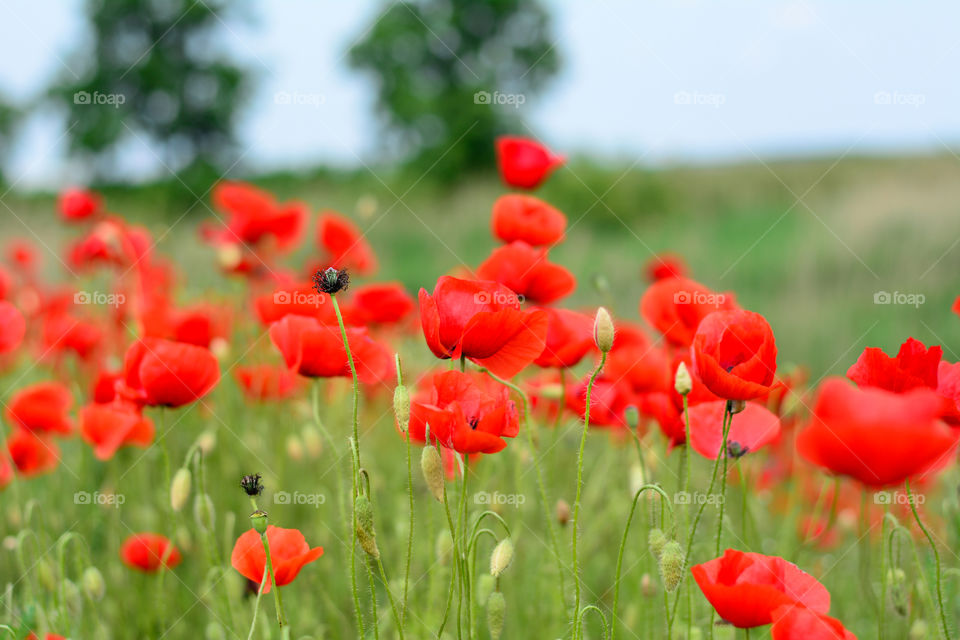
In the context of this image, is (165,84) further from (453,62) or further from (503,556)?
(503,556)

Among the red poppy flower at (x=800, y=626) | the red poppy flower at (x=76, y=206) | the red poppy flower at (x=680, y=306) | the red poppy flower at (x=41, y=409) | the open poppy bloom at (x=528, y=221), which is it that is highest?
the red poppy flower at (x=76, y=206)

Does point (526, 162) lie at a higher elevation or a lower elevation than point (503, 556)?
higher

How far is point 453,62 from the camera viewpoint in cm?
2270

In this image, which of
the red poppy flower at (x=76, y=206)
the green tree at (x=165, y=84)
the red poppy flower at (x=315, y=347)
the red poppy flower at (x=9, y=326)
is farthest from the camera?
the green tree at (x=165, y=84)

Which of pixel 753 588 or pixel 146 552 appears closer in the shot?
pixel 753 588

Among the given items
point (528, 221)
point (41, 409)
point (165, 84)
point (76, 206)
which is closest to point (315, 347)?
point (528, 221)

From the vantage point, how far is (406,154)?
2209cm

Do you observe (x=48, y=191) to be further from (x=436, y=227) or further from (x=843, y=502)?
(x=843, y=502)

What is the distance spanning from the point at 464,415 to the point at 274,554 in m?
0.33

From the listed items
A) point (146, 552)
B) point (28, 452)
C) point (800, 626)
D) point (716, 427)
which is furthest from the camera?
point (28, 452)

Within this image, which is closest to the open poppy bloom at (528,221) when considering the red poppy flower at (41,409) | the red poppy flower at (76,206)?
the red poppy flower at (41,409)

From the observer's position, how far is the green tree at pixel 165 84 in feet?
69.7

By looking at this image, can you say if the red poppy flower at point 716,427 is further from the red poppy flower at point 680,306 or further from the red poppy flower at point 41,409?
the red poppy flower at point 41,409

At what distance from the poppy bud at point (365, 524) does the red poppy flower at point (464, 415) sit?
13cm
